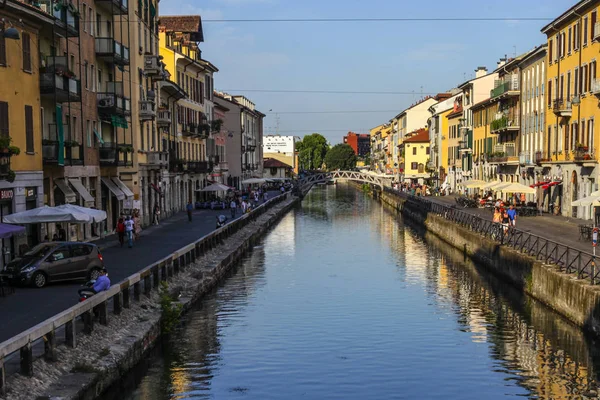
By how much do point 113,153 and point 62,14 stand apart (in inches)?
380

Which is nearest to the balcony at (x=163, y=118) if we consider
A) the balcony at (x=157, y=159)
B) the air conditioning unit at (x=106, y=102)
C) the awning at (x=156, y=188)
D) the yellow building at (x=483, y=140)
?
the balcony at (x=157, y=159)

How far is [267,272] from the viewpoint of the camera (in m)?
36.3

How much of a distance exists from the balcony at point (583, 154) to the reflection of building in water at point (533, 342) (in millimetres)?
14909

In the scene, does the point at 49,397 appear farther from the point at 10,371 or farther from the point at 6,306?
the point at 6,306

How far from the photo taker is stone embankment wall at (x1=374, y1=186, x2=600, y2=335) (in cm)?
2067

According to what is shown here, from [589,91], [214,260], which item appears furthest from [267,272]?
A: [589,91]

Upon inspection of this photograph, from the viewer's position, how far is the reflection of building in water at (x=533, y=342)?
57.0 ft

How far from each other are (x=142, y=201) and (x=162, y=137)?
9.77 m

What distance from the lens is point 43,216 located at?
25859mm

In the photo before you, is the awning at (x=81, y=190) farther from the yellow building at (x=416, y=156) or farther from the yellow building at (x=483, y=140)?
the yellow building at (x=416, y=156)

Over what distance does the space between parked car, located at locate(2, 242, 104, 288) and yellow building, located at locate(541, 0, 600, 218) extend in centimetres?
2798

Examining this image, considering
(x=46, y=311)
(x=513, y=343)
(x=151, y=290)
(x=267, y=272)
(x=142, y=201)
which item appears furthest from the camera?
(x=142, y=201)

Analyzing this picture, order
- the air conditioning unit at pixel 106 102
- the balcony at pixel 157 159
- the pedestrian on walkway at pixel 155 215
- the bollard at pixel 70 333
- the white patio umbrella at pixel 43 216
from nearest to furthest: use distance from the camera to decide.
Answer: the bollard at pixel 70 333
the white patio umbrella at pixel 43 216
the air conditioning unit at pixel 106 102
the pedestrian on walkway at pixel 155 215
the balcony at pixel 157 159

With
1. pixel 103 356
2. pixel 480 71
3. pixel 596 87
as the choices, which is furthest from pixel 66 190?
pixel 480 71
